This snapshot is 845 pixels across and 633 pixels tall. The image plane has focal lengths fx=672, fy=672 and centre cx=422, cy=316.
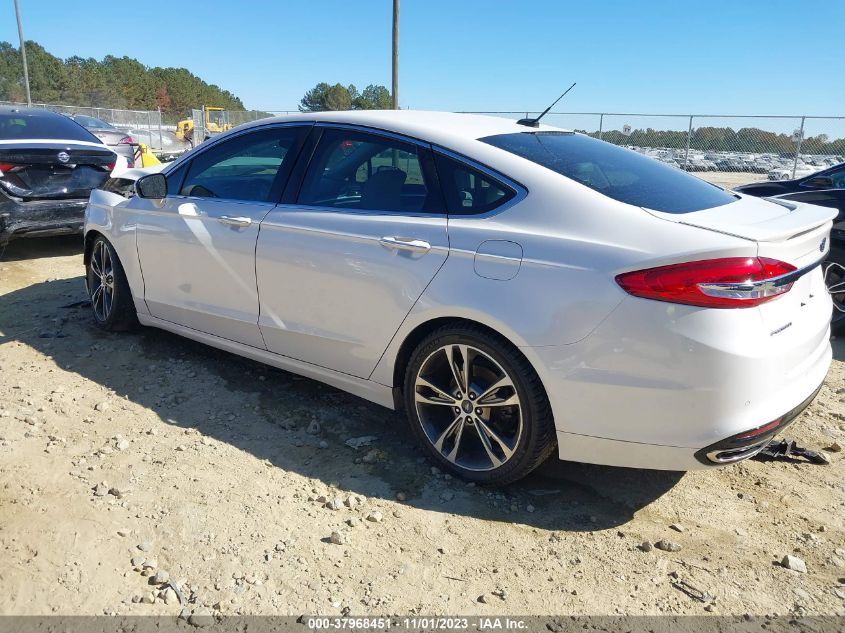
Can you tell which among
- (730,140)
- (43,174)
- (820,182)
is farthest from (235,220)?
(730,140)

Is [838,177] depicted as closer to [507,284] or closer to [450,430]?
[507,284]

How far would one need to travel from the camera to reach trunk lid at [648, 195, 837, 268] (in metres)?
A: 2.46

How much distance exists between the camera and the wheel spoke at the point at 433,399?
3.06 m

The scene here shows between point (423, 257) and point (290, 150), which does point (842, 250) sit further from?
point (290, 150)

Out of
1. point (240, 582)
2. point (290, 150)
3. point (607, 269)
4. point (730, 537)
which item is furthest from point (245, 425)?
point (730, 537)

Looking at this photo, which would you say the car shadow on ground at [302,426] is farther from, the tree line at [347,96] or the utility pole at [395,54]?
the tree line at [347,96]

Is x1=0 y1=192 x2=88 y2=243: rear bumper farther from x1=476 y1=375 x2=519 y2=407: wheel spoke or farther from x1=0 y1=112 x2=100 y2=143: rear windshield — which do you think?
x1=476 y1=375 x2=519 y2=407: wheel spoke

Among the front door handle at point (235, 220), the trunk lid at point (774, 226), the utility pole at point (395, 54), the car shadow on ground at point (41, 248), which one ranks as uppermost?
the utility pole at point (395, 54)

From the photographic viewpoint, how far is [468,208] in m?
2.95

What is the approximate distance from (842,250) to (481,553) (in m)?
4.03

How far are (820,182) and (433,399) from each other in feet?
14.0

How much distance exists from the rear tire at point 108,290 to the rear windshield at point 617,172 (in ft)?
9.57

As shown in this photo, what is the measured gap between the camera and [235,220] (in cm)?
369

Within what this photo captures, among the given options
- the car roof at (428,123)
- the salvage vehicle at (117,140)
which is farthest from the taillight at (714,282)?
the salvage vehicle at (117,140)
